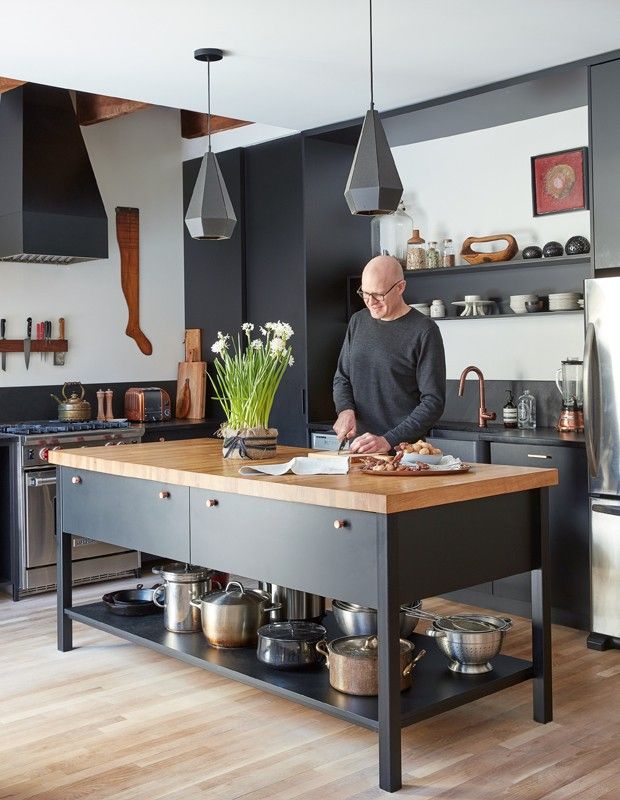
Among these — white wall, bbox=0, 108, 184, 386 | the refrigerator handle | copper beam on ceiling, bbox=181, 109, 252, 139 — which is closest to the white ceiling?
Result: copper beam on ceiling, bbox=181, 109, 252, 139

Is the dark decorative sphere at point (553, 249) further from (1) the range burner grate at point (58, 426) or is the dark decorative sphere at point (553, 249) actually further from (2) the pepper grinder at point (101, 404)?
(2) the pepper grinder at point (101, 404)

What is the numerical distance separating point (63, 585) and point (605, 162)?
11.0 feet

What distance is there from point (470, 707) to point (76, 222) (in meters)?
3.96

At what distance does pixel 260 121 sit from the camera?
6.29 metres

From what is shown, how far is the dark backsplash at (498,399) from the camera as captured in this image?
5863 millimetres

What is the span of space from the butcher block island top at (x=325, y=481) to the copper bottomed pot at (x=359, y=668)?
58 cm

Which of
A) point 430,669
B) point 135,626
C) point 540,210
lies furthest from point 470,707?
point 540,210

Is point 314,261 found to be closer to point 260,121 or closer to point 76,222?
point 260,121

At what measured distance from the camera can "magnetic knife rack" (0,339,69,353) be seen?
667 cm

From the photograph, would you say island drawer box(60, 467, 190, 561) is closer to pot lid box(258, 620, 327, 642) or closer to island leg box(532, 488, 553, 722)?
pot lid box(258, 620, 327, 642)

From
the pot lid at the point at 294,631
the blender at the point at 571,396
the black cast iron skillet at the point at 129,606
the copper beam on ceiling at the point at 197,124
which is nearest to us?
the pot lid at the point at 294,631

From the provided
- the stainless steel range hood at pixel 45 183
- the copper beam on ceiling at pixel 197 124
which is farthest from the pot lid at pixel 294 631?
the copper beam on ceiling at pixel 197 124

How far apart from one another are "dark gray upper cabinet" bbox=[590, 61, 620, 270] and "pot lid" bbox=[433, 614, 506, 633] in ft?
6.59

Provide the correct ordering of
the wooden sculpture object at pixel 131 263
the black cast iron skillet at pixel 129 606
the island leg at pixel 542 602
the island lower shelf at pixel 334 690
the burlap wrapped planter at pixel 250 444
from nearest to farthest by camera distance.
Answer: the island lower shelf at pixel 334 690 → the island leg at pixel 542 602 → the burlap wrapped planter at pixel 250 444 → the black cast iron skillet at pixel 129 606 → the wooden sculpture object at pixel 131 263
